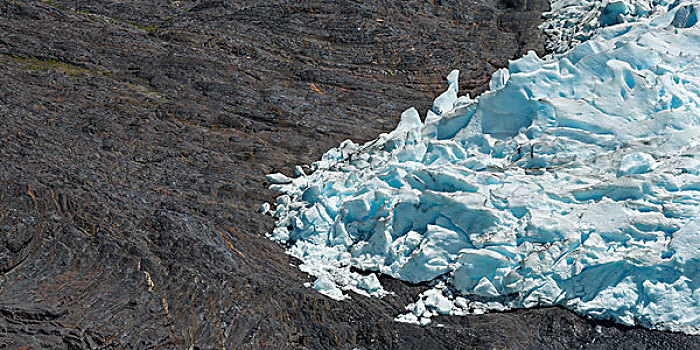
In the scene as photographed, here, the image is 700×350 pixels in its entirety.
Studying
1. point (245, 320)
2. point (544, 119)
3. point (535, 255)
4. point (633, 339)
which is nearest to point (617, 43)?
point (544, 119)

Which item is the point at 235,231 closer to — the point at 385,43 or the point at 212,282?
the point at 212,282

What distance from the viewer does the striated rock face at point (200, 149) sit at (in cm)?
1071

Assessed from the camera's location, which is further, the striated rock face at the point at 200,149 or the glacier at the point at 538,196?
the glacier at the point at 538,196

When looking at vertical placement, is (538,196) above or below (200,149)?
above

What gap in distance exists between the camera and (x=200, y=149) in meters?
15.0

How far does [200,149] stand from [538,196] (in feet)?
22.5

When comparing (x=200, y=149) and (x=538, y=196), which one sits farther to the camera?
(x=200, y=149)

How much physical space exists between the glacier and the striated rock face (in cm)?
47

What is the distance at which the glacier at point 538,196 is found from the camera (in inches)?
448

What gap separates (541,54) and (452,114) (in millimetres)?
5161

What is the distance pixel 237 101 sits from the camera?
1638 centimetres

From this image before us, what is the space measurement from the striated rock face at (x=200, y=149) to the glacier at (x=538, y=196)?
466 mm

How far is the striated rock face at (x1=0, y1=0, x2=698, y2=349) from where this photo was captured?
10.7 metres

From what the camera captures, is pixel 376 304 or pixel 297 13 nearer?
pixel 376 304
